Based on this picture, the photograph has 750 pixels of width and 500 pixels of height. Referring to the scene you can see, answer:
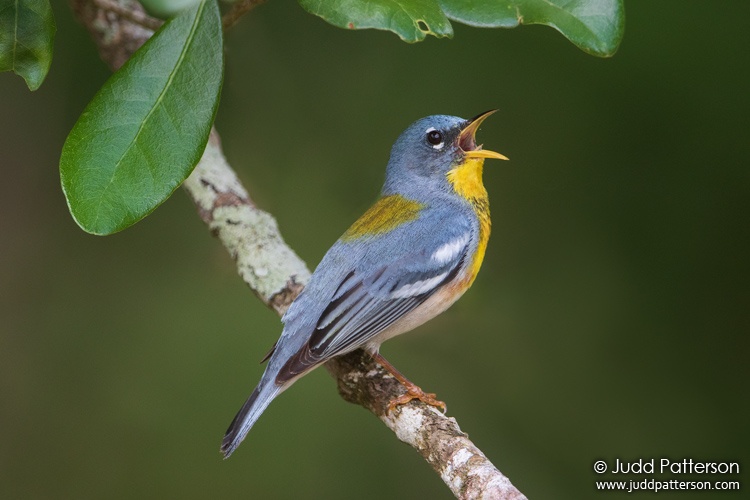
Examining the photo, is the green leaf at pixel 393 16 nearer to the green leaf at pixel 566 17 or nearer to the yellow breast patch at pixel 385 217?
the green leaf at pixel 566 17

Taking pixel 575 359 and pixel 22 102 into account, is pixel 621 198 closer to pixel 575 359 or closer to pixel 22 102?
pixel 575 359

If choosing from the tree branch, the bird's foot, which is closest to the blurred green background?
the tree branch

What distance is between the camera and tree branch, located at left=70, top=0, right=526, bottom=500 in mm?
2744

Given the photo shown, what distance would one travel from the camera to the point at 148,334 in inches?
197

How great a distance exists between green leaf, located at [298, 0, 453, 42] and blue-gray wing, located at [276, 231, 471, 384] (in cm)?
127

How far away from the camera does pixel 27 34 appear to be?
7.68 feet

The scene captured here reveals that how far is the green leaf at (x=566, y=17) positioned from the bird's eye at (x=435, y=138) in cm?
141

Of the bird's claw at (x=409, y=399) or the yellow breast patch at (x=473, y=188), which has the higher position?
the yellow breast patch at (x=473, y=188)

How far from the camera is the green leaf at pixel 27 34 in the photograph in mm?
2330

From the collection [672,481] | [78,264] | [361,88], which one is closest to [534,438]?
[672,481]

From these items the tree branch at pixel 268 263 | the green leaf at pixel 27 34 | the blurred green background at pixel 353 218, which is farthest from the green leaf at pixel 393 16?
the blurred green background at pixel 353 218
